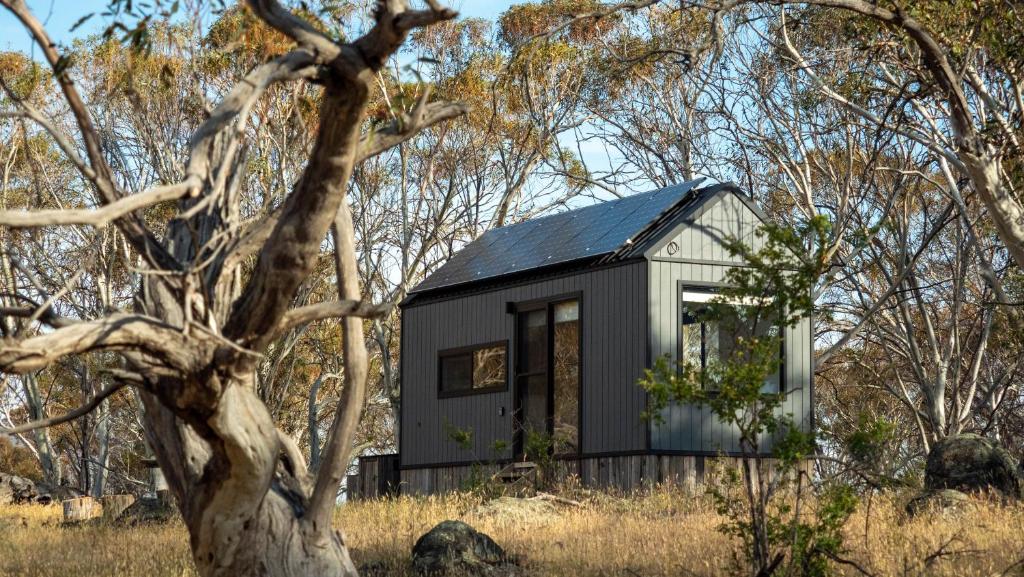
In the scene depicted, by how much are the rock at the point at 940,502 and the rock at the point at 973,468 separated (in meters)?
1.03

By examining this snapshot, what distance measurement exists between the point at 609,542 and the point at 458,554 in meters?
1.69

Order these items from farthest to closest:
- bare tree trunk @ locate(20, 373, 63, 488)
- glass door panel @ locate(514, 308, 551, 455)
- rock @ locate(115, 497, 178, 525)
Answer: bare tree trunk @ locate(20, 373, 63, 488), glass door panel @ locate(514, 308, 551, 455), rock @ locate(115, 497, 178, 525)

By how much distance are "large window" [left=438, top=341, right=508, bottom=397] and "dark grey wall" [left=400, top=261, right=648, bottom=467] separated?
13 centimetres

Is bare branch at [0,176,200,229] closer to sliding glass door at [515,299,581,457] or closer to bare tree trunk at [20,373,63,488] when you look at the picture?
sliding glass door at [515,299,581,457]

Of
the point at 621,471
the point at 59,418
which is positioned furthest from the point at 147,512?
the point at 59,418

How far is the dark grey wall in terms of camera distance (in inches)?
677

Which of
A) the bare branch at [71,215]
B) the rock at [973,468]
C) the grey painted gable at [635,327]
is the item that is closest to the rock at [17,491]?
the grey painted gable at [635,327]

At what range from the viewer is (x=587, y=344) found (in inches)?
707

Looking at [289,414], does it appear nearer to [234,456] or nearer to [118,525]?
[118,525]

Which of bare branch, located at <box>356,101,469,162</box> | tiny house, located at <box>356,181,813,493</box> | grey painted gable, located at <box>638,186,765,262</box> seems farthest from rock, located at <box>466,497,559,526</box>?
bare branch, located at <box>356,101,469,162</box>

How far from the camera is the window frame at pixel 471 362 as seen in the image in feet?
62.3

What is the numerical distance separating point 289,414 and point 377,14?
29.6 m

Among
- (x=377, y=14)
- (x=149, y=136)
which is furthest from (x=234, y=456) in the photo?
(x=149, y=136)

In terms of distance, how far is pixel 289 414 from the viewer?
114 feet
